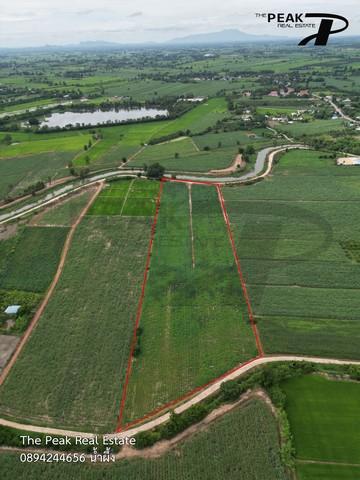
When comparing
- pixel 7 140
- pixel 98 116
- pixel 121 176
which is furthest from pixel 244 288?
pixel 98 116

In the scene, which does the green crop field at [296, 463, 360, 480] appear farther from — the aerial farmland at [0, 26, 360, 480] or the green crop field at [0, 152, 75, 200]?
the green crop field at [0, 152, 75, 200]

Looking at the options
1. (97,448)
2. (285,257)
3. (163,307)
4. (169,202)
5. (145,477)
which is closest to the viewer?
(145,477)

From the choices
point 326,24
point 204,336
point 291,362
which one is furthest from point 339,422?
point 326,24

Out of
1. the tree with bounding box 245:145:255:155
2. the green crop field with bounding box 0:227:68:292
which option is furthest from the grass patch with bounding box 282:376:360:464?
the tree with bounding box 245:145:255:155

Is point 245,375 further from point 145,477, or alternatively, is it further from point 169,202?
point 169,202

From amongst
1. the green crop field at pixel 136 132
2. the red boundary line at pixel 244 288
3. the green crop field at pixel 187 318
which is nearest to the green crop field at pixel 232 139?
the green crop field at pixel 136 132
